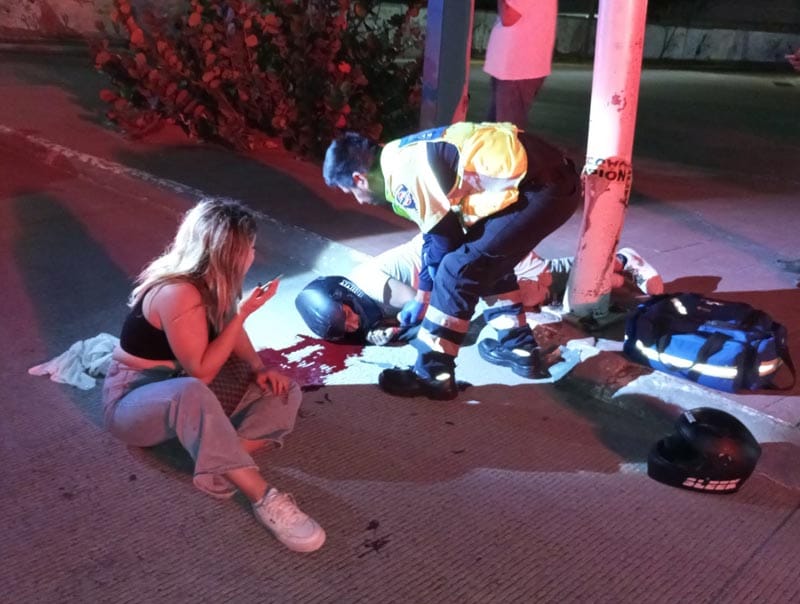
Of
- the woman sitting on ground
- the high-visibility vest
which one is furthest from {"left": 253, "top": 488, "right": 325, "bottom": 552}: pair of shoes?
the high-visibility vest

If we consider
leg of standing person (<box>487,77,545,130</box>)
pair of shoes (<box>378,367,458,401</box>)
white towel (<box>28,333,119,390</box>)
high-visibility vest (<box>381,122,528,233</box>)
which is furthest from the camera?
leg of standing person (<box>487,77,545,130</box>)

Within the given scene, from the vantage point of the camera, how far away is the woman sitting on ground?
324 cm

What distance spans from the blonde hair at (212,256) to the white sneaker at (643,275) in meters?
2.86

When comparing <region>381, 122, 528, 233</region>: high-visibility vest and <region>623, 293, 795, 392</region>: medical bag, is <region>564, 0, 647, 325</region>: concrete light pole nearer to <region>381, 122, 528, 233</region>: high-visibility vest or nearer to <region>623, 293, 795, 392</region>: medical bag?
<region>623, 293, 795, 392</region>: medical bag

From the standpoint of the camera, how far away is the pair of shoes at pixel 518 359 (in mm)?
4727

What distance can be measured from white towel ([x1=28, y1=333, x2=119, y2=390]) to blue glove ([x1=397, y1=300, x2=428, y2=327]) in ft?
5.23

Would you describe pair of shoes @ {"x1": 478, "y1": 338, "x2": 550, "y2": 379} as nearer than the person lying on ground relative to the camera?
Yes

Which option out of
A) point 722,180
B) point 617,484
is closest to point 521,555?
point 617,484

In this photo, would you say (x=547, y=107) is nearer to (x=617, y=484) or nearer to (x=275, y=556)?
(x=617, y=484)

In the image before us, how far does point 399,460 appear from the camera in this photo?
3.79m

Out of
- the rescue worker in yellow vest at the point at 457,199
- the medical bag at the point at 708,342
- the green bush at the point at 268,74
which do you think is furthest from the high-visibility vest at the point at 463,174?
the green bush at the point at 268,74

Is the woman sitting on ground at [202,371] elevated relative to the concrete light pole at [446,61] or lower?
lower

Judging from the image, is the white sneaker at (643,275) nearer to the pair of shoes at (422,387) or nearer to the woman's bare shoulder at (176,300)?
the pair of shoes at (422,387)

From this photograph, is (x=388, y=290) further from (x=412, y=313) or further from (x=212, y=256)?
(x=212, y=256)
